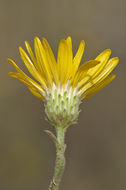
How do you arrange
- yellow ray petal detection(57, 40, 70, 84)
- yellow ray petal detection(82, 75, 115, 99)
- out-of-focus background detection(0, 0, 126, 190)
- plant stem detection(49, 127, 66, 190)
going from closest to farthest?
plant stem detection(49, 127, 66, 190), yellow ray petal detection(57, 40, 70, 84), yellow ray petal detection(82, 75, 115, 99), out-of-focus background detection(0, 0, 126, 190)

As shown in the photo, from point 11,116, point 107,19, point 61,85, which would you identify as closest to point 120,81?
point 107,19

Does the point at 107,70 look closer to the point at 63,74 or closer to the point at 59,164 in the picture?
the point at 63,74

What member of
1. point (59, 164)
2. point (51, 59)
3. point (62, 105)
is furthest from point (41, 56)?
point (59, 164)

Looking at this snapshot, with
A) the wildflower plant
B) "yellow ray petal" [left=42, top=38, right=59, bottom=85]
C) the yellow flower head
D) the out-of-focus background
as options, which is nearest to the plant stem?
the wildflower plant

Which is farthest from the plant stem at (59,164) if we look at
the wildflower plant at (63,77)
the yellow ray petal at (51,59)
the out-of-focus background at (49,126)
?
the out-of-focus background at (49,126)

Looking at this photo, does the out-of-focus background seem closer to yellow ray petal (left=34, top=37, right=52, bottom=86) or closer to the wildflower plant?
the wildflower plant
